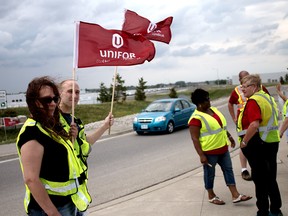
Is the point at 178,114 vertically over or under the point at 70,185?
under

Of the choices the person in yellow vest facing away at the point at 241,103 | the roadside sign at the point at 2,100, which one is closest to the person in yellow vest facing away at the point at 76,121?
the person in yellow vest facing away at the point at 241,103

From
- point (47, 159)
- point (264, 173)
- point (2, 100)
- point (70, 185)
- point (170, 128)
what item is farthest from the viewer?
point (2, 100)

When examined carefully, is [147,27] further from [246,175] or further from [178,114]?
[178,114]

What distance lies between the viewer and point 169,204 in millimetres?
5129

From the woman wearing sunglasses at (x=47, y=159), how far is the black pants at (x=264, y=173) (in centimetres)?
242

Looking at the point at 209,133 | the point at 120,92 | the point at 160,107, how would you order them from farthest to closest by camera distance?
the point at 120,92 < the point at 160,107 < the point at 209,133

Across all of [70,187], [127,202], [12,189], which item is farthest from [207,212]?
[12,189]

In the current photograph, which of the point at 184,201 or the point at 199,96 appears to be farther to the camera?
the point at 184,201

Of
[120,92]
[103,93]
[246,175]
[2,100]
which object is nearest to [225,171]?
[246,175]

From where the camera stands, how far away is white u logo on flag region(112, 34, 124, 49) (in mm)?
3902

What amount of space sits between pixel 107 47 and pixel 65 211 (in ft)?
6.45

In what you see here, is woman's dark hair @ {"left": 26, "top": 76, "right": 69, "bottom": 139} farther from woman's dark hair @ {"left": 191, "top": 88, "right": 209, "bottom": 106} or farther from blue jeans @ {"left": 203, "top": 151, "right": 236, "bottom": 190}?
blue jeans @ {"left": 203, "top": 151, "right": 236, "bottom": 190}

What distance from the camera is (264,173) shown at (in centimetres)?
414

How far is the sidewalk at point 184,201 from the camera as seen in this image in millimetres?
4743
